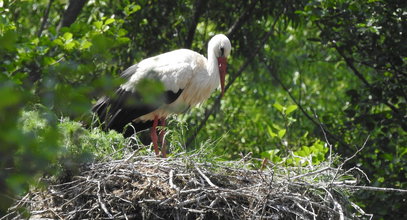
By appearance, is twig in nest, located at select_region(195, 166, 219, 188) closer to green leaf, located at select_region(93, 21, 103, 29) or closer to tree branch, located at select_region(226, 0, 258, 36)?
green leaf, located at select_region(93, 21, 103, 29)

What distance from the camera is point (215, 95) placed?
888cm

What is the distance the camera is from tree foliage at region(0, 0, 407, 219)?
1.98m

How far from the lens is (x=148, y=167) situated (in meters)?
4.57

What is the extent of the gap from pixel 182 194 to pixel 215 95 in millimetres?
4772

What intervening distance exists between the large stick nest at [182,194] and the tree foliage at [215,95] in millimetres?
290

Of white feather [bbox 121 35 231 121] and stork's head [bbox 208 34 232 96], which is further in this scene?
stork's head [bbox 208 34 232 96]

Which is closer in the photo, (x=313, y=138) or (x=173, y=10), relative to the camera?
(x=313, y=138)

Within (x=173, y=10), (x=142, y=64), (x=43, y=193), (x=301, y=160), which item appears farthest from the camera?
(x=173, y=10)

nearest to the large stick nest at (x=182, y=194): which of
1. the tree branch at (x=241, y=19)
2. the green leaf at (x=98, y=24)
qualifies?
the green leaf at (x=98, y=24)

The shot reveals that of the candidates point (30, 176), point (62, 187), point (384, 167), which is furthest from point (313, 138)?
point (30, 176)

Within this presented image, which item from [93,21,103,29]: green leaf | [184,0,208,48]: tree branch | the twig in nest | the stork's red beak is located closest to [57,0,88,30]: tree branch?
[93,21,103,29]: green leaf

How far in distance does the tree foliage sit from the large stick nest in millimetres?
290

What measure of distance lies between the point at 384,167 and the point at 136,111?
231 centimetres

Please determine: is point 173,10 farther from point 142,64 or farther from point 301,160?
point 301,160
